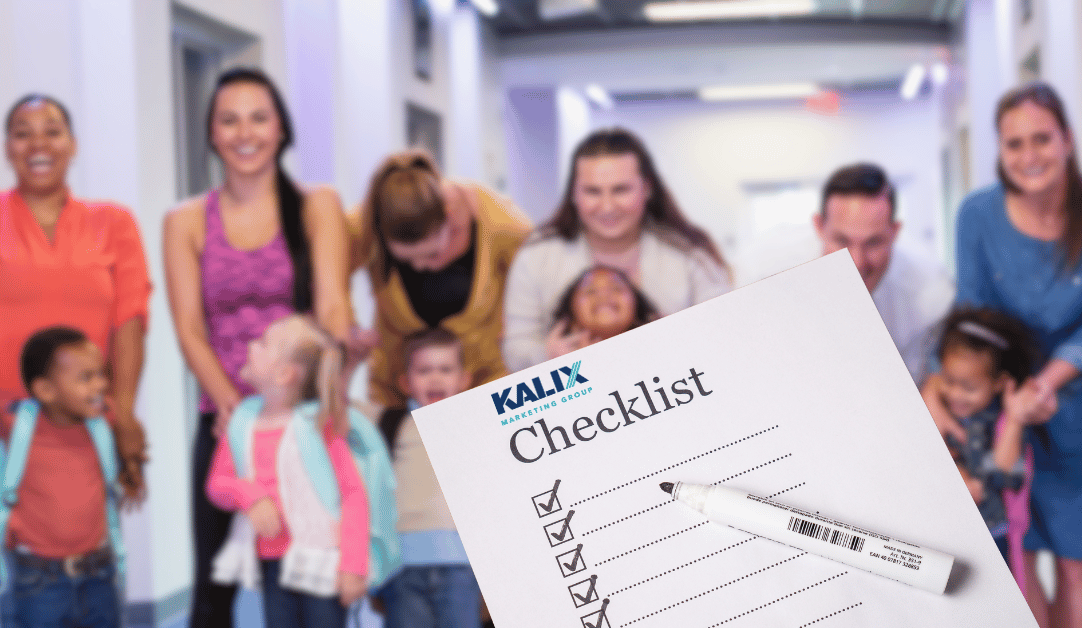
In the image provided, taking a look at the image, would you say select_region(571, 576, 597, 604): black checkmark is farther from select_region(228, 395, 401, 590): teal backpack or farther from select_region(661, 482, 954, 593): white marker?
select_region(228, 395, 401, 590): teal backpack

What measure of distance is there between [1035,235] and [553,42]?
50.3 inches

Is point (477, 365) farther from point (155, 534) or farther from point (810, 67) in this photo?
point (810, 67)

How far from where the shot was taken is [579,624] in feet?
1.43

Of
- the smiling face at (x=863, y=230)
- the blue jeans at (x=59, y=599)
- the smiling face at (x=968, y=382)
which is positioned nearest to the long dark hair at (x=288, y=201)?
the blue jeans at (x=59, y=599)

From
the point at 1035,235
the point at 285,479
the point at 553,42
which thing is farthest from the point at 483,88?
the point at 1035,235

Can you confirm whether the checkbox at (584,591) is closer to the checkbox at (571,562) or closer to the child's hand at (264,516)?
the checkbox at (571,562)

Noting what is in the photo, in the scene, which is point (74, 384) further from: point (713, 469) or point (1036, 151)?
point (1036, 151)

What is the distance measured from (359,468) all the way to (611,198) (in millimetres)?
822

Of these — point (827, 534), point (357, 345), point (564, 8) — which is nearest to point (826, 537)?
point (827, 534)

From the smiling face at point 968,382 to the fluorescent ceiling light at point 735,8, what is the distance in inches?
39.4

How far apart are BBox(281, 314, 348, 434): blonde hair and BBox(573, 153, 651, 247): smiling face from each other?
645 mm

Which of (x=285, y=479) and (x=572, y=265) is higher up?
(x=572, y=265)

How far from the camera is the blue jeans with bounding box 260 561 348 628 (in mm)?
1948

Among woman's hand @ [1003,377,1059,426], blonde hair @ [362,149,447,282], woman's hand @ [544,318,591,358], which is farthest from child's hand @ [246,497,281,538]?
woman's hand @ [1003,377,1059,426]
